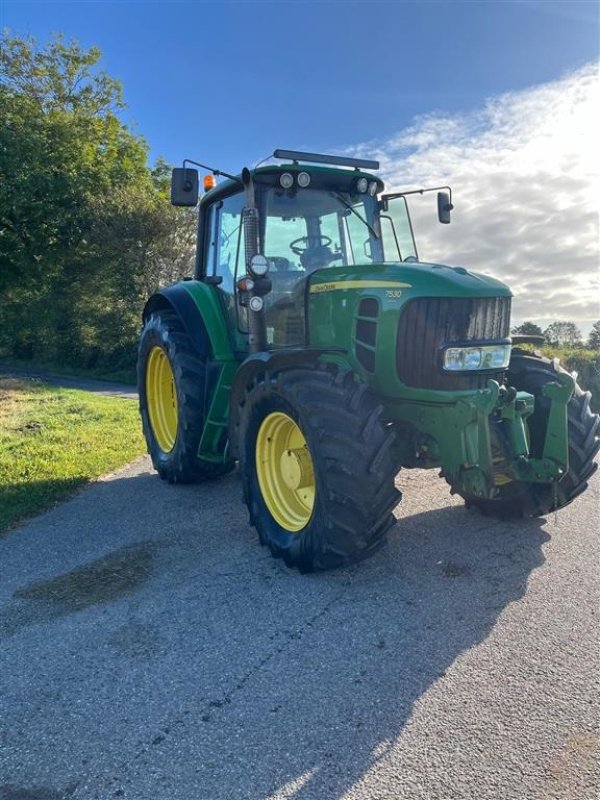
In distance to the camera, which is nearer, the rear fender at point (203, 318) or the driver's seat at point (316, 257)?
the driver's seat at point (316, 257)

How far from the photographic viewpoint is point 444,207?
523cm

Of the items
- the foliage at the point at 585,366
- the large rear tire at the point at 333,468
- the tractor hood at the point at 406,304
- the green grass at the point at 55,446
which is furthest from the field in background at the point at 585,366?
the large rear tire at the point at 333,468

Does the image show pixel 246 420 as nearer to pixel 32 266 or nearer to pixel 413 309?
pixel 413 309

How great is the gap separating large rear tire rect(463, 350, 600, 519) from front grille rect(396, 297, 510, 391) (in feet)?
1.93

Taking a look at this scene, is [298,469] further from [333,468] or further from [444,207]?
[444,207]

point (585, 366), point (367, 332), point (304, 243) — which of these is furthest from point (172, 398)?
point (585, 366)

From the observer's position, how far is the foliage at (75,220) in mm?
17406

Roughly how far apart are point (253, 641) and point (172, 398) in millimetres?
3832

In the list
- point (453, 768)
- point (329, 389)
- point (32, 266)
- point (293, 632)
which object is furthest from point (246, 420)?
point (32, 266)

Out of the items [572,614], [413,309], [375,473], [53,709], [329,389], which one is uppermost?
[413,309]

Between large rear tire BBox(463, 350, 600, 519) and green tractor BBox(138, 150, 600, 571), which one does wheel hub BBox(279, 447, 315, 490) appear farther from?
large rear tire BBox(463, 350, 600, 519)

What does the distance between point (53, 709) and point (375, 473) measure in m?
1.92

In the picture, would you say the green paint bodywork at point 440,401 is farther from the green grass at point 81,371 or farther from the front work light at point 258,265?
the green grass at point 81,371

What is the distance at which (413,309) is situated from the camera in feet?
12.4
